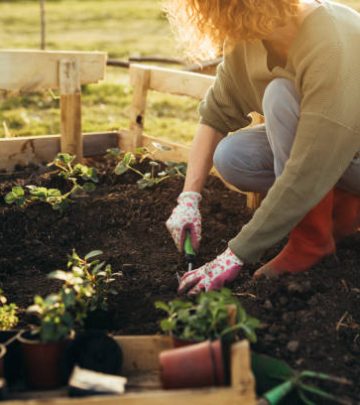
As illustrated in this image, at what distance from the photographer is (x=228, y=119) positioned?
3217 millimetres

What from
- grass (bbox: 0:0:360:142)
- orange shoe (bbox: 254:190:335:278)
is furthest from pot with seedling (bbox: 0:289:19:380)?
grass (bbox: 0:0:360:142)

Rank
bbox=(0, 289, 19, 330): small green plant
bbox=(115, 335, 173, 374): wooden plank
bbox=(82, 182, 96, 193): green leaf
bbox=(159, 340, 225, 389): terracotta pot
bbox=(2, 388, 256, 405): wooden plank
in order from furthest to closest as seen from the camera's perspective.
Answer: bbox=(82, 182, 96, 193): green leaf → bbox=(0, 289, 19, 330): small green plant → bbox=(115, 335, 173, 374): wooden plank → bbox=(159, 340, 225, 389): terracotta pot → bbox=(2, 388, 256, 405): wooden plank

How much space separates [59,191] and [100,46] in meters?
6.42

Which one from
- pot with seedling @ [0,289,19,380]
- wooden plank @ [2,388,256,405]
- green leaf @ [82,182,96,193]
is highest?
wooden plank @ [2,388,256,405]

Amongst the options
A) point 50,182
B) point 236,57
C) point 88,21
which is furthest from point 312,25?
point 88,21

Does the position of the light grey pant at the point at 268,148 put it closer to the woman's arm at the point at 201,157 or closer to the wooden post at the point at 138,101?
the woman's arm at the point at 201,157

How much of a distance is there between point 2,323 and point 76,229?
1.12 metres

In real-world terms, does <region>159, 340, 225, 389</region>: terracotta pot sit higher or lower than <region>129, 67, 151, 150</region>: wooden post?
higher

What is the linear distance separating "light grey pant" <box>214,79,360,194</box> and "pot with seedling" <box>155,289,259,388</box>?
821 millimetres

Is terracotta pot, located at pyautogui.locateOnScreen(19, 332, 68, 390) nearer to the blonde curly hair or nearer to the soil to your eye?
the soil

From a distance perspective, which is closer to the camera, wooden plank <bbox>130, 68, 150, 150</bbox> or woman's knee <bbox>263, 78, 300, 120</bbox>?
woman's knee <bbox>263, 78, 300, 120</bbox>

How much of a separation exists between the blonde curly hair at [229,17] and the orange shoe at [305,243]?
2.22 ft

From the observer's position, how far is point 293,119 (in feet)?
9.36

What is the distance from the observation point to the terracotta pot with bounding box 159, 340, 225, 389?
203cm
